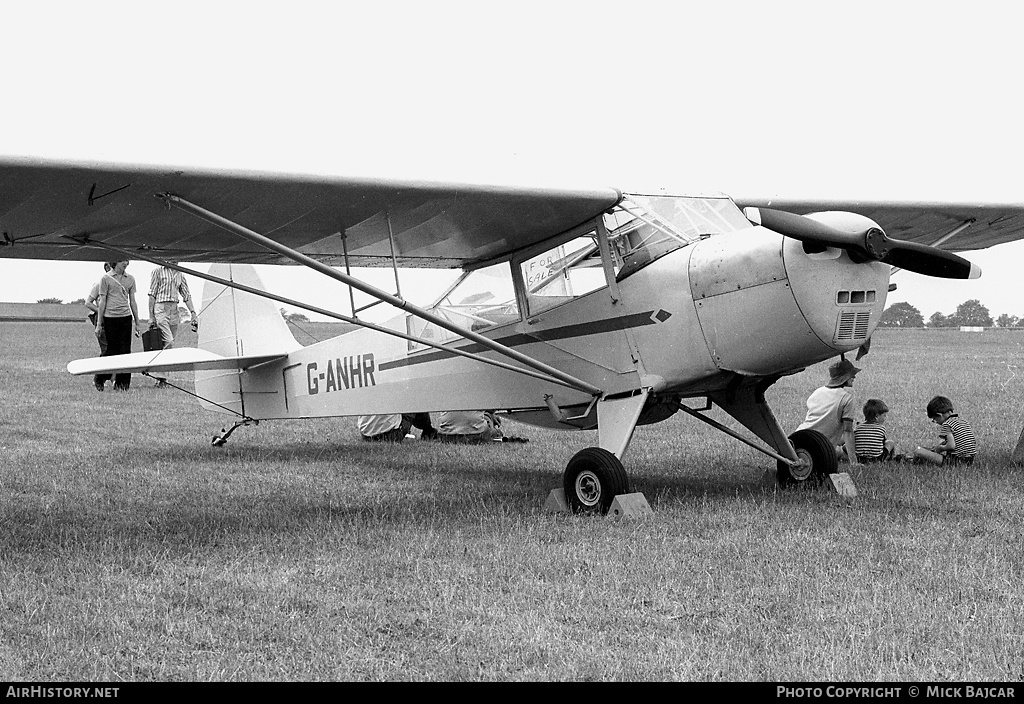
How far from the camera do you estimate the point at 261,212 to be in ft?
22.2

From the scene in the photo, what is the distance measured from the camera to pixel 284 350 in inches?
422

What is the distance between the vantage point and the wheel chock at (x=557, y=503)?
6.88 metres

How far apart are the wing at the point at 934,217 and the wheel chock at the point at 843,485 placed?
2433mm

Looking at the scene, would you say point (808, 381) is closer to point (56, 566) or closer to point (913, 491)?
point (913, 491)

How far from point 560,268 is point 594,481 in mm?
1850

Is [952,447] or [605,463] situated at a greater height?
[605,463]

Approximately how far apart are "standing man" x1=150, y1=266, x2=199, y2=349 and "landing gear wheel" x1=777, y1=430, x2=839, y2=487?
1138 centimetres

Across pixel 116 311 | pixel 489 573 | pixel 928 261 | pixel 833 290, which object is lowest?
pixel 489 573

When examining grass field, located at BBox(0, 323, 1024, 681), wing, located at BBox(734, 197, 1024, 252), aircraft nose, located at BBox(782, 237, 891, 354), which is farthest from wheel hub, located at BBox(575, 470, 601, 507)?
wing, located at BBox(734, 197, 1024, 252)

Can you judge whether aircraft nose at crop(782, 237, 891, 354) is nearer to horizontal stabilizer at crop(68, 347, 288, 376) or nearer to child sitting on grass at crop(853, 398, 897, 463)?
child sitting on grass at crop(853, 398, 897, 463)

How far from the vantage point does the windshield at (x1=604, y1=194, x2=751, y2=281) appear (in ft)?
23.3

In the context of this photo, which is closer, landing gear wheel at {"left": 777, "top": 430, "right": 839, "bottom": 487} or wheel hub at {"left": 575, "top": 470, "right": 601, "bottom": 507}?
wheel hub at {"left": 575, "top": 470, "right": 601, "bottom": 507}

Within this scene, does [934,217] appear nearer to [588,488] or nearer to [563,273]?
[563,273]

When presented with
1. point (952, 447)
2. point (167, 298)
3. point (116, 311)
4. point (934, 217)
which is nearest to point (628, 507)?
point (952, 447)
